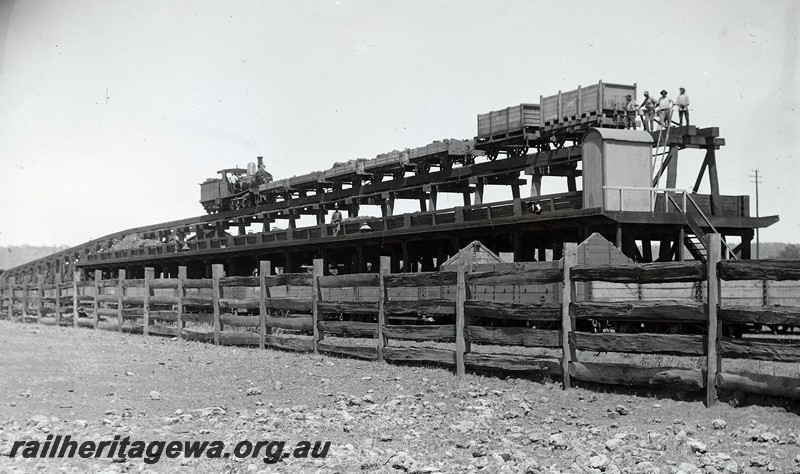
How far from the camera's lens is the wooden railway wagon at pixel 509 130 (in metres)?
27.2

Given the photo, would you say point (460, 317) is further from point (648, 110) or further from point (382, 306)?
point (648, 110)

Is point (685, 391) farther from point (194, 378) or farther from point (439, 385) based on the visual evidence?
point (194, 378)

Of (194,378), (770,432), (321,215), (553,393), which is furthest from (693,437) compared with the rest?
(321,215)

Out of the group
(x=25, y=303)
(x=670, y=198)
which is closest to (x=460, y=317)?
(x=670, y=198)

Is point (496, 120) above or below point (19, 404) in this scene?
above

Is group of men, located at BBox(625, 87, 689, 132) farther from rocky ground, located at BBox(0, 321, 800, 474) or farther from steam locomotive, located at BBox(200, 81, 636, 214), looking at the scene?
rocky ground, located at BBox(0, 321, 800, 474)

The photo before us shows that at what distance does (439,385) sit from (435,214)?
1722cm

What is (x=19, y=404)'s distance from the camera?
363 inches

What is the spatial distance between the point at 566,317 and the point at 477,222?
612 inches

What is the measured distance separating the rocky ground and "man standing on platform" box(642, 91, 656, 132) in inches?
634

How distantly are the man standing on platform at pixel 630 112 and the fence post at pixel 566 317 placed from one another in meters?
16.4

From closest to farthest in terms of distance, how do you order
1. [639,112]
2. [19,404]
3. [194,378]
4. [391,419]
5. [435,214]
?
[391,419] < [19,404] < [194,378] < [639,112] < [435,214]

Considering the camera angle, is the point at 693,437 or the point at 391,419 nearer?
the point at 693,437

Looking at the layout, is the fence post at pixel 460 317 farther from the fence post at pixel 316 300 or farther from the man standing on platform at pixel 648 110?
the man standing on platform at pixel 648 110
